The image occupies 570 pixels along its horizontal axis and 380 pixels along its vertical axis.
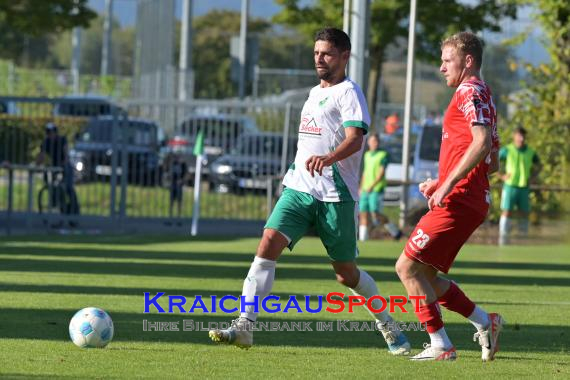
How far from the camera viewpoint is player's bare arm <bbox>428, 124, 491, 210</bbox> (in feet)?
28.0

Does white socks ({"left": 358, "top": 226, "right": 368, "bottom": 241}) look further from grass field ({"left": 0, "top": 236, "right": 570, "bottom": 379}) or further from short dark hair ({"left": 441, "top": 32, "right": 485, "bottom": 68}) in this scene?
short dark hair ({"left": 441, "top": 32, "right": 485, "bottom": 68})

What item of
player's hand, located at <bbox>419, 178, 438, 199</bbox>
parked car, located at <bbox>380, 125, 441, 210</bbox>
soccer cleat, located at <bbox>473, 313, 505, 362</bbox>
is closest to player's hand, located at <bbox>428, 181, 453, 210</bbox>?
player's hand, located at <bbox>419, 178, 438, 199</bbox>

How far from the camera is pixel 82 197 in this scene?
25859 millimetres

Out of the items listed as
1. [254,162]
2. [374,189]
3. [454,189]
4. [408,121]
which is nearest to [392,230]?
[374,189]

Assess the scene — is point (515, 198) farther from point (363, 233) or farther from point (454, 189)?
point (454, 189)

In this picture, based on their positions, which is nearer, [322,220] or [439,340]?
[439,340]

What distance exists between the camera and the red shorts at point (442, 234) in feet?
28.9

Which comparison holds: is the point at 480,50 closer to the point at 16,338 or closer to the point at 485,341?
the point at 485,341

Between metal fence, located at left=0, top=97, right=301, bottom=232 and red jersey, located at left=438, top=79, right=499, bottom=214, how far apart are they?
634 inches

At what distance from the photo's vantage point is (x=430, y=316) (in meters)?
9.00

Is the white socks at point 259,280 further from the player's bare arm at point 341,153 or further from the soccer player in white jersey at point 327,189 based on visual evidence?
the player's bare arm at point 341,153

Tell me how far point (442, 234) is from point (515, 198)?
51.7 feet

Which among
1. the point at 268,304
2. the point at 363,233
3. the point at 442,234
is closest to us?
the point at 442,234

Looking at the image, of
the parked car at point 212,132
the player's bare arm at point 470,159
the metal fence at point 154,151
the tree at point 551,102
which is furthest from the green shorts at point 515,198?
the player's bare arm at point 470,159
